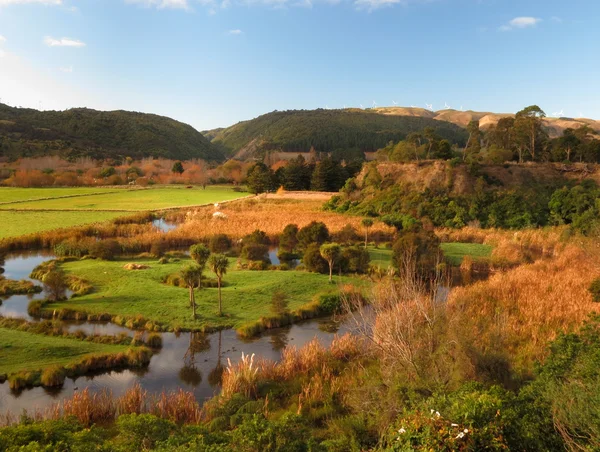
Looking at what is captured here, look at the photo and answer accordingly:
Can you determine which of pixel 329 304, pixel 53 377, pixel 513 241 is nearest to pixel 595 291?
pixel 329 304

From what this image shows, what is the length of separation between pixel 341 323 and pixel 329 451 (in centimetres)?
1102

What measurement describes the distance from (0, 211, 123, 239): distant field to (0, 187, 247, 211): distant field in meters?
4.78

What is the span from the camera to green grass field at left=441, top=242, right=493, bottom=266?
2859 cm

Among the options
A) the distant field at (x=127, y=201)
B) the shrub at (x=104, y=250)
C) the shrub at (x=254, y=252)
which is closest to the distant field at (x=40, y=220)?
the distant field at (x=127, y=201)

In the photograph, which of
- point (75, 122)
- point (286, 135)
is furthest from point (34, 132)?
point (286, 135)

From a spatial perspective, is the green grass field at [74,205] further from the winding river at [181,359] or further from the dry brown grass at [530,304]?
the dry brown grass at [530,304]

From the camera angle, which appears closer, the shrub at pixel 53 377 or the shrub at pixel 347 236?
the shrub at pixel 53 377

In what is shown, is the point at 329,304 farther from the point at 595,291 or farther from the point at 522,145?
the point at 522,145

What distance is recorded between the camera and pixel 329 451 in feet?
24.2

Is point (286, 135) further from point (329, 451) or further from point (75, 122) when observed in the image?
point (329, 451)

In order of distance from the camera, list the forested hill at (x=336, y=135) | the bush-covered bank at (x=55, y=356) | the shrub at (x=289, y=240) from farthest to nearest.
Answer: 1. the forested hill at (x=336, y=135)
2. the shrub at (x=289, y=240)
3. the bush-covered bank at (x=55, y=356)

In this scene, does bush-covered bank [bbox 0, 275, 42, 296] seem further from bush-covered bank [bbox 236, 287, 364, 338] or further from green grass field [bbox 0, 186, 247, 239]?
green grass field [bbox 0, 186, 247, 239]

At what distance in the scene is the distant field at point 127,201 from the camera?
52444 millimetres

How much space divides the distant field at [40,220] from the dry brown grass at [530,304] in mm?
35950
